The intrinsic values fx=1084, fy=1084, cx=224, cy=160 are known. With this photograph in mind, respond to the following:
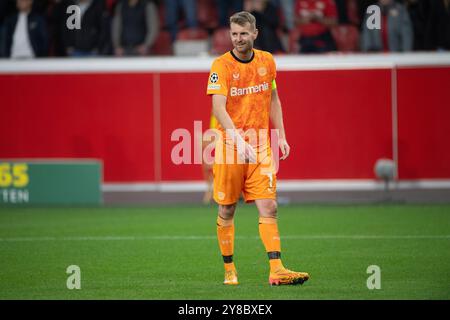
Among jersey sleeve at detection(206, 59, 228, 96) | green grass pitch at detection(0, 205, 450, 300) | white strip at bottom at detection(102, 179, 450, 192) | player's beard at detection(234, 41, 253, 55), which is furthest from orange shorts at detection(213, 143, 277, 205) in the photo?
white strip at bottom at detection(102, 179, 450, 192)

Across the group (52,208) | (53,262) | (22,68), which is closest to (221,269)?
(53,262)

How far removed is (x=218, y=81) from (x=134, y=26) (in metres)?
11.6

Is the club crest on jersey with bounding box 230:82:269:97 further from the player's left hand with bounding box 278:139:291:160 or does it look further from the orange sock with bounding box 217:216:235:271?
the orange sock with bounding box 217:216:235:271

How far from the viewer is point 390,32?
19766 millimetres

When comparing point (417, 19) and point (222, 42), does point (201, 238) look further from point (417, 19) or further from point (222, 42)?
point (417, 19)

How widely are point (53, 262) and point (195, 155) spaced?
916 centimetres

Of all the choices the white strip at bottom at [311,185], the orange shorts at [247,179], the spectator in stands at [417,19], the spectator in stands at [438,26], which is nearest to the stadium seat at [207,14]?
the white strip at bottom at [311,185]

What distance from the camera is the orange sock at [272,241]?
898cm

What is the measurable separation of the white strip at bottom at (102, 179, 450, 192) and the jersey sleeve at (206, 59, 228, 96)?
1084cm

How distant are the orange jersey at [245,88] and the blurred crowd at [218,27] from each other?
10.7m

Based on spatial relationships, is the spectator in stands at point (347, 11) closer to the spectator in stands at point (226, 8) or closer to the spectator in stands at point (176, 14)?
the spectator in stands at point (226, 8)

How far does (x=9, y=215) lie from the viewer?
16453mm

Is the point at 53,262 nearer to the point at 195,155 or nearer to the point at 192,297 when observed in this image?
the point at 192,297

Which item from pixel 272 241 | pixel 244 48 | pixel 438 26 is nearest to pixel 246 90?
pixel 244 48
